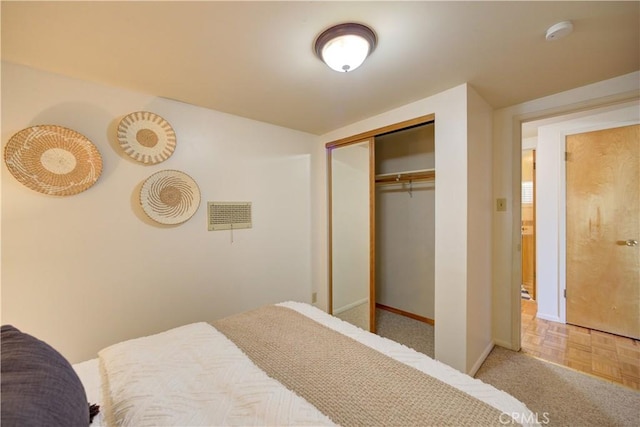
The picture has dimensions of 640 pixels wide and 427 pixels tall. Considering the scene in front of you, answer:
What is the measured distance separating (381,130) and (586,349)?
9.26ft

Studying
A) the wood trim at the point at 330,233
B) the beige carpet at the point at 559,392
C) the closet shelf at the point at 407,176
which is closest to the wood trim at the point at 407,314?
the beige carpet at the point at 559,392

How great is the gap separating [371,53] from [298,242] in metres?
2.02

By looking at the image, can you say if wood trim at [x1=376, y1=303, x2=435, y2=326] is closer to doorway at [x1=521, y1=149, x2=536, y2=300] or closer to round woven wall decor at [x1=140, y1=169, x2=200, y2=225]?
doorway at [x1=521, y1=149, x2=536, y2=300]

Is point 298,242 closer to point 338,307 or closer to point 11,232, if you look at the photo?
point 338,307

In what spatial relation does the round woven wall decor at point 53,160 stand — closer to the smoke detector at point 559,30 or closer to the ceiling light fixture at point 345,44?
the ceiling light fixture at point 345,44

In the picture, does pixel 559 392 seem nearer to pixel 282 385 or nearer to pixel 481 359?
pixel 481 359

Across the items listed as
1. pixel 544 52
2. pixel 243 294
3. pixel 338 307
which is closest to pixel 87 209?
pixel 243 294

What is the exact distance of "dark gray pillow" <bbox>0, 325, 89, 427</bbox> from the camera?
0.57 m

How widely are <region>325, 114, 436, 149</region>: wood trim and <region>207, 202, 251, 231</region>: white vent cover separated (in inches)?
48.8

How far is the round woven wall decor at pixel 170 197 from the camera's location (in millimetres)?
1890

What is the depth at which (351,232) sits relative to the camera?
113 inches

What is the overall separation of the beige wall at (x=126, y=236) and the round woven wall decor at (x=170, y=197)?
0.07 meters

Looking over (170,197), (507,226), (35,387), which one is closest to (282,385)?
(35,387)

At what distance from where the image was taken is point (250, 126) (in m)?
2.48
